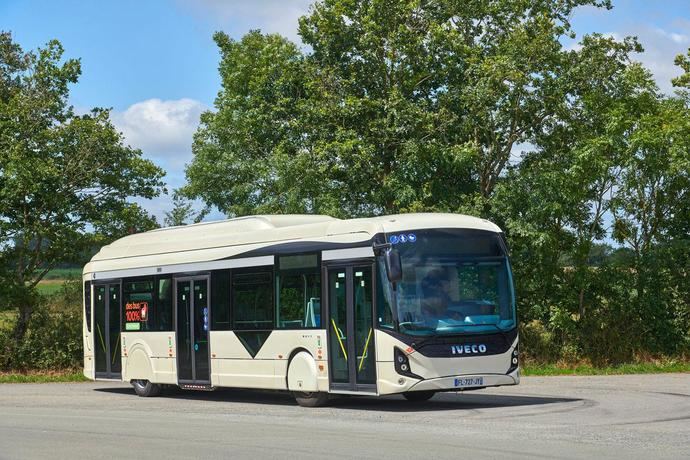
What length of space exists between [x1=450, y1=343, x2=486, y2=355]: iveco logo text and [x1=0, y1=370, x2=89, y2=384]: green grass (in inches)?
657

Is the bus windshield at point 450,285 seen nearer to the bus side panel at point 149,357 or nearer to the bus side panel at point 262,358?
the bus side panel at point 262,358

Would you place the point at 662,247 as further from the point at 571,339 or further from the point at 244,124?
the point at 244,124

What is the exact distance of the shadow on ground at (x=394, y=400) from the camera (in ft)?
64.6

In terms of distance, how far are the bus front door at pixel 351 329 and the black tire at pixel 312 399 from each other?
747mm

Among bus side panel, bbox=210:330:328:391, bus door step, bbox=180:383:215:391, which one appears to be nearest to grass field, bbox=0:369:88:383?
bus door step, bbox=180:383:215:391

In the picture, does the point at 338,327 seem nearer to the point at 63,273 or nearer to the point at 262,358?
the point at 262,358

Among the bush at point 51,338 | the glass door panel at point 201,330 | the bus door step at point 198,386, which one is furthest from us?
the bush at point 51,338

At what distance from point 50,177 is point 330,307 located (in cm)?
1592

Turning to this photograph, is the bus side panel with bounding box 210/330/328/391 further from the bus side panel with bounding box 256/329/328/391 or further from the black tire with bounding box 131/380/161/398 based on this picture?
the black tire with bounding box 131/380/161/398

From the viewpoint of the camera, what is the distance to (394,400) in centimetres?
2170

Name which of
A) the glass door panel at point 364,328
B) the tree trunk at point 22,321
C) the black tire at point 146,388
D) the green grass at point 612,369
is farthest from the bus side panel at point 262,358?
the tree trunk at point 22,321

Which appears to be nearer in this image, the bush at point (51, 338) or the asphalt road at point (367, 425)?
the asphalt road at point (367, 425)

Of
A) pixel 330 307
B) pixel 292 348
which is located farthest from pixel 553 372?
pixel 330 307

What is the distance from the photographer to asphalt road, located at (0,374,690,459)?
13117 mm
